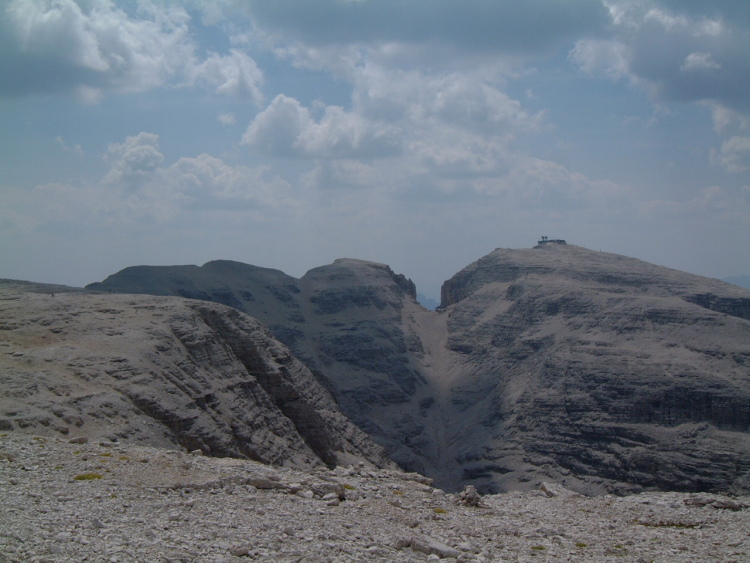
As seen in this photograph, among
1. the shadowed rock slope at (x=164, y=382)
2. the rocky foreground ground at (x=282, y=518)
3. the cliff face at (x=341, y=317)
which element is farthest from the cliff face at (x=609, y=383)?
the rocky foreground ground at (x=282, y=518)

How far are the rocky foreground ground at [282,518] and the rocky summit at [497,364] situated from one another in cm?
1842

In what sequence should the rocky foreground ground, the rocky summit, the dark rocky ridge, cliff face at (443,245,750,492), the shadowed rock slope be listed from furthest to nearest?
the dark rocky ridge < cliff face at (443,245,750,492) < the rocky summit < the shadowed rock slope < the rocky foreground ground

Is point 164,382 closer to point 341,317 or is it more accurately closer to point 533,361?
point 533,361

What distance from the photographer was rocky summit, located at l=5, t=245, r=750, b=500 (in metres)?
64.4

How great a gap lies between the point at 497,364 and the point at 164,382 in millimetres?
90010

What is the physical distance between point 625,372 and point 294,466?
235 ft

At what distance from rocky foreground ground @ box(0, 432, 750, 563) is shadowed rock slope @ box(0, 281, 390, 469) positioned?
1047 cm

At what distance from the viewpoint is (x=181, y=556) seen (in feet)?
55.2

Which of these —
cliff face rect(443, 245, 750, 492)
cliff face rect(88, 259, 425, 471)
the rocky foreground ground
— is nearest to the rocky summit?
cliff face rect(443, 245, 750, 492)

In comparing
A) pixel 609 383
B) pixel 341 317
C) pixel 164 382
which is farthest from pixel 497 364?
pixel 164 382

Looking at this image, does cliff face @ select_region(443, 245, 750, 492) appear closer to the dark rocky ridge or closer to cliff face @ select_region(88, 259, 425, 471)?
the dark rocky ridge

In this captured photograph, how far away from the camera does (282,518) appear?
70.8ft

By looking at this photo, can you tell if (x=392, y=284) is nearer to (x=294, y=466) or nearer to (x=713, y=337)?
(x=713, y=337)

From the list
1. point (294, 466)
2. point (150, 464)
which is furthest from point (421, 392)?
point (150, 464)
